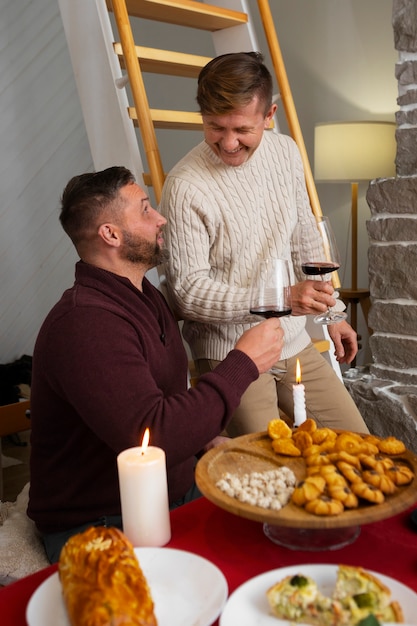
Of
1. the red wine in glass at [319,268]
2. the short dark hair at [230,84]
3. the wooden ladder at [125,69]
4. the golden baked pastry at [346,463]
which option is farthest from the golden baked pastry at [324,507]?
the wooden ladder at [125,69]

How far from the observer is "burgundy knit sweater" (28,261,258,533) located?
4.29 feet

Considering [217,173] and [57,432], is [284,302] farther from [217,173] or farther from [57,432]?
[217,173]

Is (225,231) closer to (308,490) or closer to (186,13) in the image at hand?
(186,13)

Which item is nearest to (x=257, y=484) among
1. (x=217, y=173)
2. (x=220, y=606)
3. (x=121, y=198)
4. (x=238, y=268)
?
(x=220, y=606)

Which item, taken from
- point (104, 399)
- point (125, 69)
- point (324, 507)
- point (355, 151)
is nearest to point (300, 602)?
point (324, 507)

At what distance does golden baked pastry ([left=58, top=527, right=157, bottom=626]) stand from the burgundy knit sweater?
0.41m

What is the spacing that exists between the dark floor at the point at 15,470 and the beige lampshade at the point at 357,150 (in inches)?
85.1

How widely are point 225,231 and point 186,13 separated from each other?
3.14 feet

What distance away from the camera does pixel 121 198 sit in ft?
5.43

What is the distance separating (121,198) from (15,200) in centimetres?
337

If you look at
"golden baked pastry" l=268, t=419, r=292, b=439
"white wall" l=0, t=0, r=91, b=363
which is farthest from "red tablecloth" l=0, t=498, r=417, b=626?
"white wall" l=0, t=0, r=91, b=363

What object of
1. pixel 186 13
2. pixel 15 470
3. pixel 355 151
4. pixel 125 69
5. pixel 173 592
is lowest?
pixel 15 470

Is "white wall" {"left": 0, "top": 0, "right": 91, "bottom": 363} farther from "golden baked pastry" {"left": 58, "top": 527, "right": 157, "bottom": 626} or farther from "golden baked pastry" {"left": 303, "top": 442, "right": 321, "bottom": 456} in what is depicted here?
"golden baked pastry" {"left": 58, "top": 527, "right": 157, "bottom": 626}

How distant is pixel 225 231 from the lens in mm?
1986
